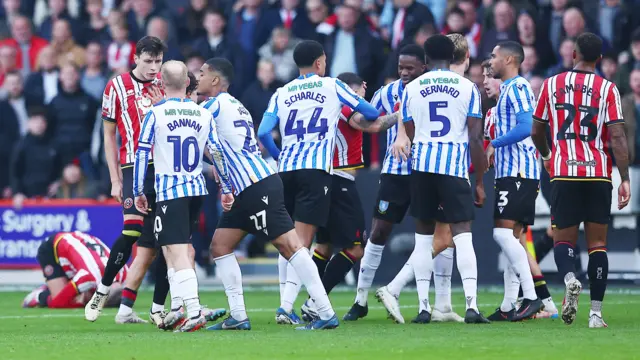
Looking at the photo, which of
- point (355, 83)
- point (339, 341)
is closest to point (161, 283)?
point (355, 83)

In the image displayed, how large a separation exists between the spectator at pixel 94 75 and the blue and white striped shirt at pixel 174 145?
33.1ft

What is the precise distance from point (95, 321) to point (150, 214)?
1.28 metres

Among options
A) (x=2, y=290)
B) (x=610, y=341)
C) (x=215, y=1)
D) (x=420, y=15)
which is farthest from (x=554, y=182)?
(x=215, y=1)

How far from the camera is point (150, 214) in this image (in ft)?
36.2

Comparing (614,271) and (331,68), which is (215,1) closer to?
(331,68)

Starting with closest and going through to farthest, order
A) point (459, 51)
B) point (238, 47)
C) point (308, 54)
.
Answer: point (308, 54)
point (459, 51)
point (238, 47)

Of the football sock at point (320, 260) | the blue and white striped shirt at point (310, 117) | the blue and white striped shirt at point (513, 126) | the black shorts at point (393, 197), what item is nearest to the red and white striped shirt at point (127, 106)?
the blue and white striped shirt at point (310, 117)

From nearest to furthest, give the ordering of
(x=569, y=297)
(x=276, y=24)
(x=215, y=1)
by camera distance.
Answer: (x=569, y=297)
(x=276, y=24)
(x=215, y=1)

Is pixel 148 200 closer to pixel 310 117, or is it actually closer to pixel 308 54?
pixel 310 117

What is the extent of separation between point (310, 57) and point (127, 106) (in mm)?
1739

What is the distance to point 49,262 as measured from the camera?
13.9 m

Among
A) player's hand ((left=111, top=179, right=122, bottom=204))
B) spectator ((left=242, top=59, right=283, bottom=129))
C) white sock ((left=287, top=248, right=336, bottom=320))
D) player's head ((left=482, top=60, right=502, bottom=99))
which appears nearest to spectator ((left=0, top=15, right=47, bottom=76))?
spectator ((left=242, top=59, right=283, bottom=129))

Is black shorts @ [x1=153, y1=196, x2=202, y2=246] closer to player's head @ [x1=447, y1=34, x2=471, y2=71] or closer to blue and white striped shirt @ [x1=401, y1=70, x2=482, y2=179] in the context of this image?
blue and white striped shirt @ [x1=401, y1=70, x2=482, y2=179]

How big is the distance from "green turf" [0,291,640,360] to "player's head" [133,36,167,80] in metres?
2.18
